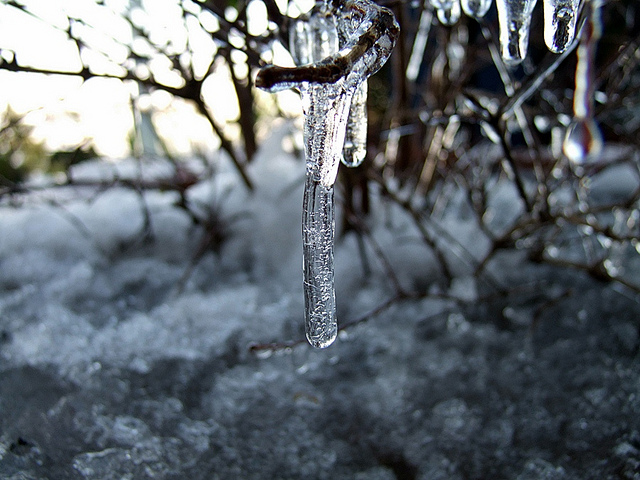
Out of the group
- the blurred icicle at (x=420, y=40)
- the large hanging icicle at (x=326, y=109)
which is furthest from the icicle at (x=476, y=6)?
the blurred icicle at (x=420, y=40)

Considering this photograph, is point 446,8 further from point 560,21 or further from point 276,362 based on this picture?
point 276,362

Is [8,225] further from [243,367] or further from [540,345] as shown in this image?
[540,345]

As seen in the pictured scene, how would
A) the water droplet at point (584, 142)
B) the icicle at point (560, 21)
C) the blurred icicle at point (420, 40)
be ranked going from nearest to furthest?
the icicle at point (560, 21)
the water droplet at point (584, 142)
the blurred icicle at point (420, 40)

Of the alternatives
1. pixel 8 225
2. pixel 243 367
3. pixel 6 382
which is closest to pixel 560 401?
pixel 243 367

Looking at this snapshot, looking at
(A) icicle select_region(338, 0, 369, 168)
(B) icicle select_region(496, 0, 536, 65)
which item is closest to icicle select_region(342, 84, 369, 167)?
(A) icicle select_region(338, 0, 369, 168)

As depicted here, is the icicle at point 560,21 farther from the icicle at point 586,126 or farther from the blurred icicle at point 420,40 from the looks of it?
the blurred icicle at point 420,40

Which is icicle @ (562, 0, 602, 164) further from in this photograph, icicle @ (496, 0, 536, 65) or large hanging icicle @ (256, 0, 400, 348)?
large hanging icicle @ (256, 0, 400, 348)
